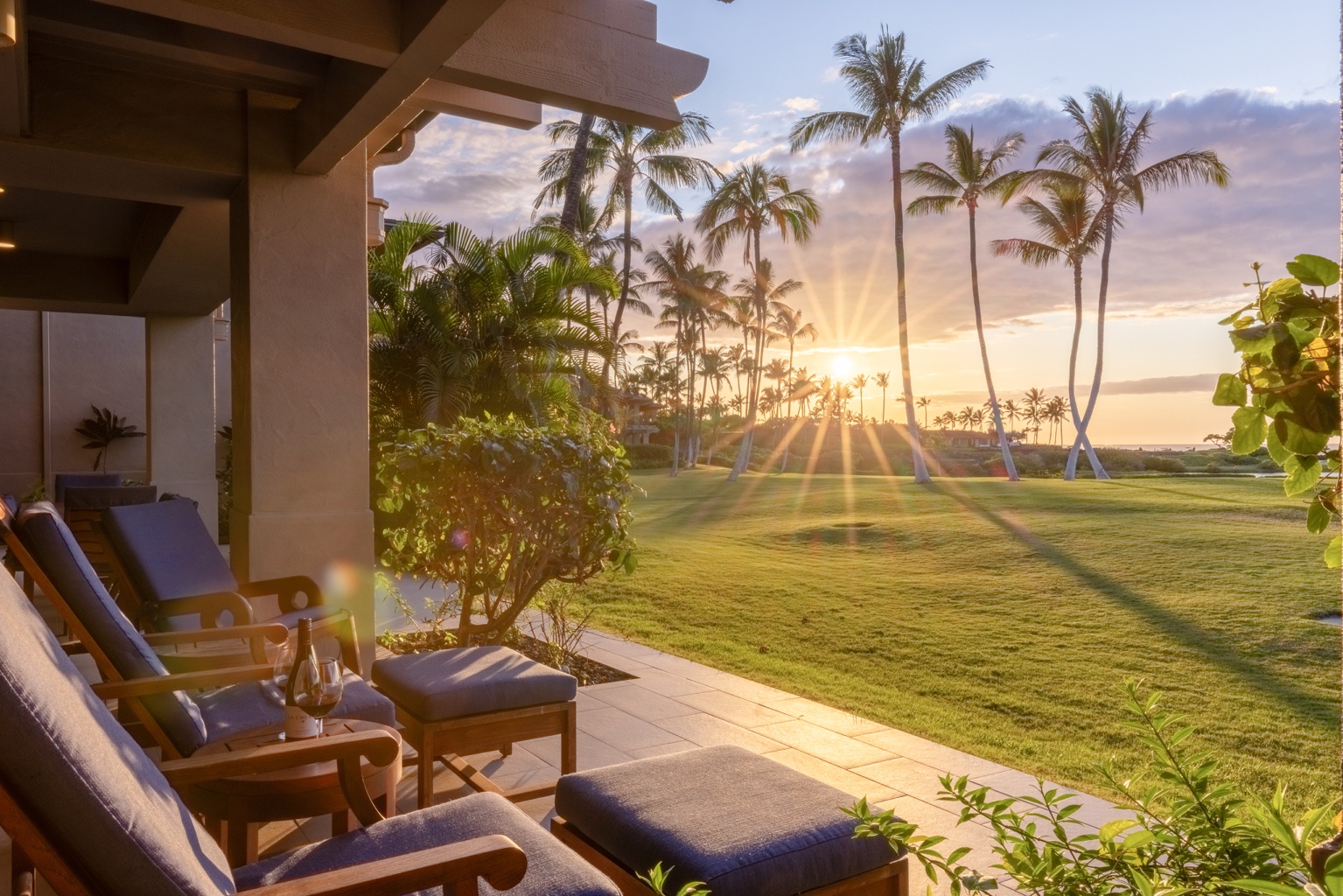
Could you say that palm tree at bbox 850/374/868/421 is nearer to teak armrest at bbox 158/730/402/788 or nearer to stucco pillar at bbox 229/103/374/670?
stucco pillar at bbox 229/103/374/670

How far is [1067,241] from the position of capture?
26438 millimetres

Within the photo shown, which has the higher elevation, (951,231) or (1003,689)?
(951,231)

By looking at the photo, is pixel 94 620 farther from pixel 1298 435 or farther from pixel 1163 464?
pixel 1163 464

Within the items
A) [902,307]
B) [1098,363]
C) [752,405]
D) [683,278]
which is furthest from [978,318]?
[683,278]

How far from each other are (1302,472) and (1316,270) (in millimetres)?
287

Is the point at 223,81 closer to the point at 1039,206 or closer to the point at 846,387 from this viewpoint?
the point at 1039,206

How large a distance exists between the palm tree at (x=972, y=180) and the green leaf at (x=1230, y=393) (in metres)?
24.7

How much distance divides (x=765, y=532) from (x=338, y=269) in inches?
452

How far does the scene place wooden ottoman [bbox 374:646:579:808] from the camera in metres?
3.29

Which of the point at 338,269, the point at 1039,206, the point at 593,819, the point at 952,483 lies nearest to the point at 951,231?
the point at 1039,206

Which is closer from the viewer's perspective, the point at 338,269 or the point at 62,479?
the point at 338,269

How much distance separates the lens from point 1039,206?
26562 millimetres

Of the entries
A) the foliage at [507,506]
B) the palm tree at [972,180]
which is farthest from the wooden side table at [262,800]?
the palm tree at [972,180]

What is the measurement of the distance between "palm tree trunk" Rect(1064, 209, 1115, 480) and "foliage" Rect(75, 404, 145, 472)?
23261mm
